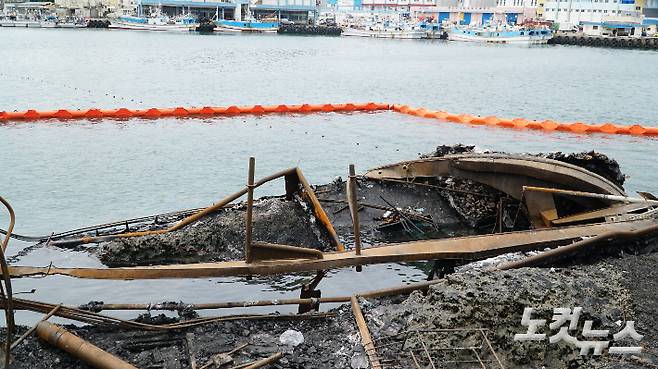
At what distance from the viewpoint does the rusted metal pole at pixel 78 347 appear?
5566 mm

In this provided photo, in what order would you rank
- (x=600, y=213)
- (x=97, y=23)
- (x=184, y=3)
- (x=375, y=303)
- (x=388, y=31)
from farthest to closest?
(x=388, y=31)
(x=184, y=3)
(x=97, y=23)
(x=600, y=213)
(x=375, y=303)

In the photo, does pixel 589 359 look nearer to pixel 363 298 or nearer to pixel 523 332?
pixel 523 332

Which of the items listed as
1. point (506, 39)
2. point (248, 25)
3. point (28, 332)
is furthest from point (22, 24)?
point (28, 332)

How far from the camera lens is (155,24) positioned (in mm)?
88875

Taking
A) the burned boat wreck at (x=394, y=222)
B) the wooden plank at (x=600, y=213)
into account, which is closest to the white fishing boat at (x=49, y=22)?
the burned boat wreck at (x=394, y=222)

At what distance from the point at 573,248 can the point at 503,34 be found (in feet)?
284

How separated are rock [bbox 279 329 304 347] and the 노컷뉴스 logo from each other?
2339 millimetres

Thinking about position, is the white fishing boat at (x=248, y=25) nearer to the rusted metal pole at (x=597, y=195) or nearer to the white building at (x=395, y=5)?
the white building at (x=395, y=5)

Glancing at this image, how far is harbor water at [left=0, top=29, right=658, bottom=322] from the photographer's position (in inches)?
380

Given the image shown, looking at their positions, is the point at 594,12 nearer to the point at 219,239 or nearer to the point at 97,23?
the point at 97,23

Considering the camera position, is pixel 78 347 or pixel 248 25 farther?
pixel 248 25

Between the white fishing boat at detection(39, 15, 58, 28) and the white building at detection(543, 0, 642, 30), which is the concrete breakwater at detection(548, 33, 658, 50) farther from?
the white fishing boat at detection(39, 15, 58, 28)


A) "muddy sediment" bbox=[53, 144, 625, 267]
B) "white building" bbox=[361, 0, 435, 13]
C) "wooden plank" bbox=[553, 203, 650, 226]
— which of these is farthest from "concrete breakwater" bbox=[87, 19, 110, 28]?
"wooden plank" bbox=[553, 203, 650, 226]

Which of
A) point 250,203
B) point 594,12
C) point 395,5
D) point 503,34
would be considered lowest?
point 250,203
